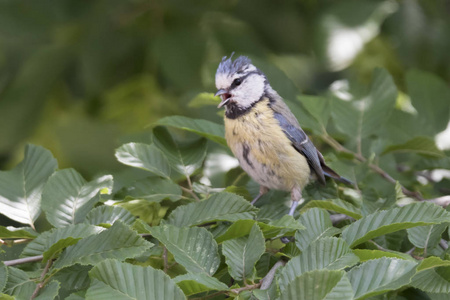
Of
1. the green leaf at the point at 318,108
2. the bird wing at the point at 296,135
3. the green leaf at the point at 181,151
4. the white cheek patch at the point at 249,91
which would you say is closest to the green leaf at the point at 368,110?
the green leaf at the point at 318,108

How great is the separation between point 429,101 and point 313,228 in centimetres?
131

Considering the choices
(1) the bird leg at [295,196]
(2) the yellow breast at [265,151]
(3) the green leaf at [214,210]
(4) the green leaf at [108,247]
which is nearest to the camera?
(4) the green leaf at [108,247]

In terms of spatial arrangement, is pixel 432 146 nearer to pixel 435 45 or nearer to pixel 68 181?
pixel 68 181

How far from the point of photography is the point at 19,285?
4.12 feet

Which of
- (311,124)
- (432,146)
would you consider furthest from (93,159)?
(432,146)

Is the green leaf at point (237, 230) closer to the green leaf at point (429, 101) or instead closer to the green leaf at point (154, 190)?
the green leaf at point (154, 190)

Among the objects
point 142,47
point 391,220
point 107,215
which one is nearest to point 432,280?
point 391,220

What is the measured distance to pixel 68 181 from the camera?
5.30 ft

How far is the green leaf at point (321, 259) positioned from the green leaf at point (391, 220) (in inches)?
3.9

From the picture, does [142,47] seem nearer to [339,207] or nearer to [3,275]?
[339,207]

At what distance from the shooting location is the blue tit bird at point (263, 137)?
6.66 feet

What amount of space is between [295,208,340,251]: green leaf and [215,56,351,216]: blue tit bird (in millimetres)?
539

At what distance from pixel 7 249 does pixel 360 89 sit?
143cm

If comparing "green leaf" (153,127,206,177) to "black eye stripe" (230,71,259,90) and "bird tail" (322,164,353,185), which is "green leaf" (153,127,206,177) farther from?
"bird tail" (322,164,353,185)
